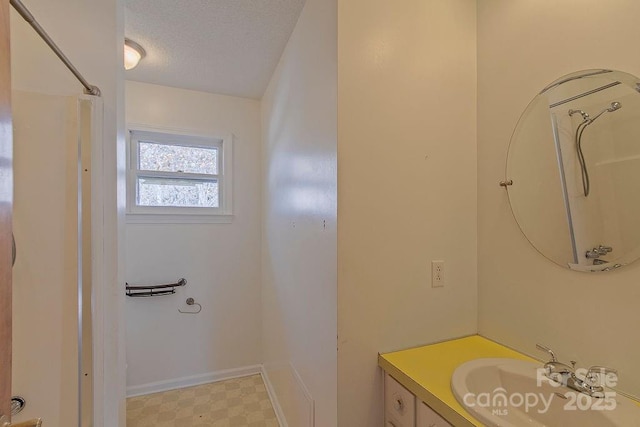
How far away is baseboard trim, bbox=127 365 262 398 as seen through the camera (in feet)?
7.27

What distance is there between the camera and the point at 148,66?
204cm

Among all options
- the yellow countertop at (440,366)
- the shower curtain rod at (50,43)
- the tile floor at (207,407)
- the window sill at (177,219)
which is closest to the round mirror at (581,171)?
the yellow countertop at (440,366)

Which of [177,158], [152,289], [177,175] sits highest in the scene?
[177,158]

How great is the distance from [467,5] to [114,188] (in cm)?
191

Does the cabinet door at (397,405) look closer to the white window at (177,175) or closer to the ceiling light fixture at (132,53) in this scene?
the white window at (177,175)

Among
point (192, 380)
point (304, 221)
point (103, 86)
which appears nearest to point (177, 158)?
point (103, 86)

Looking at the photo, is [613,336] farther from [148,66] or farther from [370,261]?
[148,66]

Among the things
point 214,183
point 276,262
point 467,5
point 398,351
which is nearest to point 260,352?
point 276,262

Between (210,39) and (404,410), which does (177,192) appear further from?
(404,410)

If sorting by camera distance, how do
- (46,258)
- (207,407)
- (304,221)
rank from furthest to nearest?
(207,407) < (304,221) < (46,258)

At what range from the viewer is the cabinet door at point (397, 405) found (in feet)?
3.15

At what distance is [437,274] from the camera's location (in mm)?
1257

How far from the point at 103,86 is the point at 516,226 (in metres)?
1.96

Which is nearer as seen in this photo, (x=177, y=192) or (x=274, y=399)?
(x=274, y=399)
